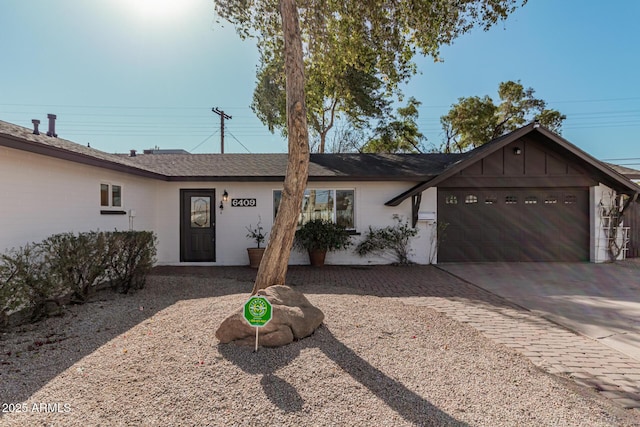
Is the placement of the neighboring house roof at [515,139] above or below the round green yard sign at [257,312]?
above

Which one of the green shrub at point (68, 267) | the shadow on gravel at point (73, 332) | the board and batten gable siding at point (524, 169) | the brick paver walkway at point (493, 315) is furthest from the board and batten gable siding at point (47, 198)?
the board and batten gable siding at point (524, 169)

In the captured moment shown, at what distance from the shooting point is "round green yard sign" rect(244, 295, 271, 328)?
10.2 ft

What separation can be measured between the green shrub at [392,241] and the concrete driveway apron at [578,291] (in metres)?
1.14

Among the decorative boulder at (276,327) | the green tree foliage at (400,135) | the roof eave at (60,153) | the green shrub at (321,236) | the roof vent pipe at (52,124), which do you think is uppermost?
the green tree foliage at (400,135)

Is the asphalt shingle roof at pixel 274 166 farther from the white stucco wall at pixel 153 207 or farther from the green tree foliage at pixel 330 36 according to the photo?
the green tree foliage at pixel 330 36

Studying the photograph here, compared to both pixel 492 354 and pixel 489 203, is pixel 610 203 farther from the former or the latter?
pixel 492 354

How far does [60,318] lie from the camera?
14.7 ft

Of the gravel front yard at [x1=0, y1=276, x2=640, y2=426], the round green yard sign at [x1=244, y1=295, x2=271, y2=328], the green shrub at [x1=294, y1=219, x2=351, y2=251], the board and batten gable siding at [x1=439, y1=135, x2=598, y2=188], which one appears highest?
the board and batten gable siding at [x1=439, y1=135, x2=598, y2=188]

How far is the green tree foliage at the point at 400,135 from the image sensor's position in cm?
2064

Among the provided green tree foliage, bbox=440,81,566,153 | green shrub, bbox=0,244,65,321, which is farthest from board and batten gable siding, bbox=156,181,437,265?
green tree foliage, bbox=440,81,566,153

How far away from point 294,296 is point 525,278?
6202mm

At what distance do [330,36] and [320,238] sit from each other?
4.97 m

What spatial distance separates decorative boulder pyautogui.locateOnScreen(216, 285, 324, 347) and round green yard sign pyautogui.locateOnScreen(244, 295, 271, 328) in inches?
8.7

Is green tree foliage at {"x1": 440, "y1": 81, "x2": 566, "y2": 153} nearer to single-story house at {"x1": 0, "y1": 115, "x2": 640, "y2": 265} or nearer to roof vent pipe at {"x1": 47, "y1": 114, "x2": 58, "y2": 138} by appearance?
single-story house at {"x1": 0, "y1": 115, "x2": 640, "y2": 265}
